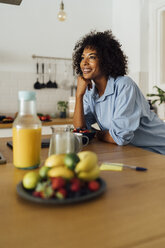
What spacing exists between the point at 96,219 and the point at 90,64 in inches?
55.6

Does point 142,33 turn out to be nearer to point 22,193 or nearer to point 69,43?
point 69,43

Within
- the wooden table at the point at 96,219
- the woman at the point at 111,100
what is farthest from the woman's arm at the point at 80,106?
the wooden table at the point at 96,219

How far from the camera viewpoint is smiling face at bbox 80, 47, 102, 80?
1854 mm

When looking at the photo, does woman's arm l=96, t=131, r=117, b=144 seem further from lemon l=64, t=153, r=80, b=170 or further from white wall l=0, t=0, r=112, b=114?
white wall l=0, t=0, r=112, b=114

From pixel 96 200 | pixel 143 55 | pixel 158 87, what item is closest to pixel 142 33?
pixel 143 55

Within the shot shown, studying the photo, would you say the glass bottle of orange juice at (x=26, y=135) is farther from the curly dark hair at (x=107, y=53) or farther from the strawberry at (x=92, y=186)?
the curly dark hair at (x=107, y=53)

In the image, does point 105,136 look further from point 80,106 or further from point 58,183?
point 58,183

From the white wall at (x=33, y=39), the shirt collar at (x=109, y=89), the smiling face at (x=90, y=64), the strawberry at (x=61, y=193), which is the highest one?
the white wall at (x=33, y=39)

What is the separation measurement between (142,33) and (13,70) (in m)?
1.91

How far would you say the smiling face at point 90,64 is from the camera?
6.08ft

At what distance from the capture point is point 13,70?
3.62m

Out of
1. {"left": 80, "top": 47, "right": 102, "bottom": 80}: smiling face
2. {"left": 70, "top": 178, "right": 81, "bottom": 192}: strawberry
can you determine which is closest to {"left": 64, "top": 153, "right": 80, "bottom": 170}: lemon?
{"left": 70, "top": 178, "right": 81, "bottom": 192}: strawberry

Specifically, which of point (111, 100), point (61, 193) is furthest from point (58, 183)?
point (111, 100)

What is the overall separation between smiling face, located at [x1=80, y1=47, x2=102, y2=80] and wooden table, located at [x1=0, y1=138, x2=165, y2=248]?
1.14 m
